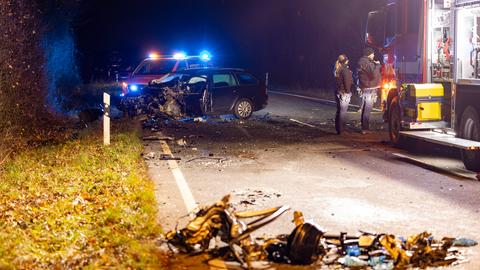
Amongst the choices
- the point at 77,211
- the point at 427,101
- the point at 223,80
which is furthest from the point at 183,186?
the point at 223,80

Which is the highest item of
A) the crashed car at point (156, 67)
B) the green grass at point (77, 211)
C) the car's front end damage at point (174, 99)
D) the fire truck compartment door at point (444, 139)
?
the crashed car at point (156, 67)

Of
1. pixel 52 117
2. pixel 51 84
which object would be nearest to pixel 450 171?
pixel 52 117

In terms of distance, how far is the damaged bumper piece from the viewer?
614 cm

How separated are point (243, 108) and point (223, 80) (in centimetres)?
101

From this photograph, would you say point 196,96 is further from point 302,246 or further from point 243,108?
point 302,246

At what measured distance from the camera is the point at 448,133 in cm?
1261

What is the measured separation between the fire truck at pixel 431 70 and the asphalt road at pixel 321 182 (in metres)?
0.85

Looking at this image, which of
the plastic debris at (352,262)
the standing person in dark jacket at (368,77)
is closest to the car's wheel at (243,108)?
the standing person in dark jacket at (368,77)

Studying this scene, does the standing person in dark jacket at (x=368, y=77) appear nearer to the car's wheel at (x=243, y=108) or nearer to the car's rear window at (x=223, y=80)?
the car's wheel at (x=243, y=108)

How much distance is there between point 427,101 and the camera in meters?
12.9

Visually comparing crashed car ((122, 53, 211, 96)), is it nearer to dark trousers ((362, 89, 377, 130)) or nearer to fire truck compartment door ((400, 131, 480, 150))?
dark trousers ((362, 89, 377, 130))

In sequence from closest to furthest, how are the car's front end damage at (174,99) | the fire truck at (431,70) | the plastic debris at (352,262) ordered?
the plastic debris at (352,262), the fire truck at (431,70), the car's front end damage at (174,99)

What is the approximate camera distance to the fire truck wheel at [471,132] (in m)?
11.4

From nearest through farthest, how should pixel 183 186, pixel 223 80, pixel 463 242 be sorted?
pixel 463 242, pixel 183 186, pixel 223 80
